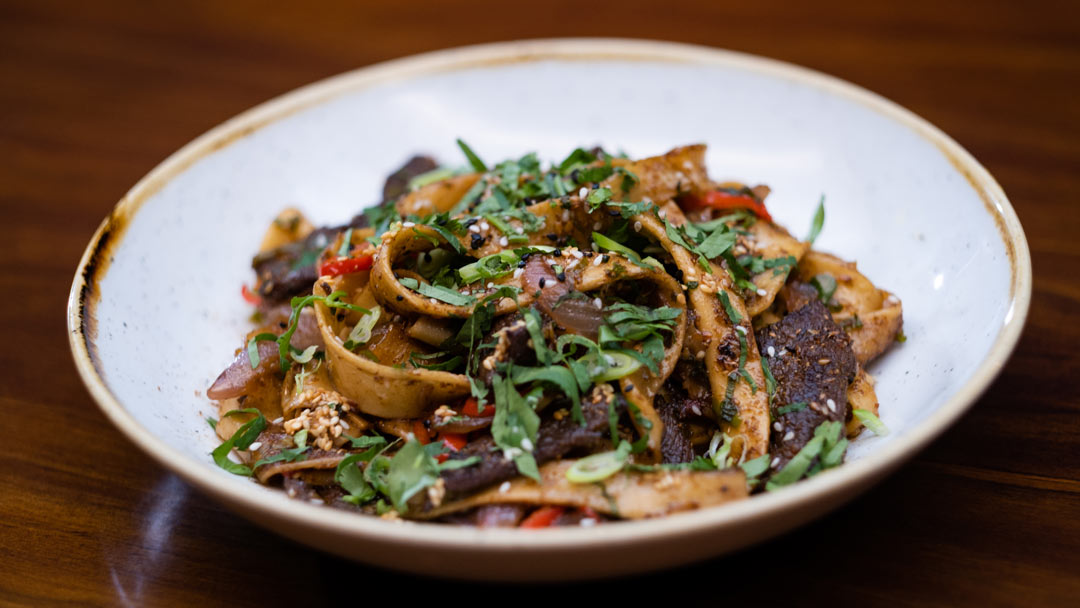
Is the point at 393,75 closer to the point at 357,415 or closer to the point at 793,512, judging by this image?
the point at 357,415

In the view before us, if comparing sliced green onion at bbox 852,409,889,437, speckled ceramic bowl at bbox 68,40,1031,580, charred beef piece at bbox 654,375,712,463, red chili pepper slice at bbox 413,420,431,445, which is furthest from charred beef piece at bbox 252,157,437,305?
sliced green onion at bbox 852,409,889,437

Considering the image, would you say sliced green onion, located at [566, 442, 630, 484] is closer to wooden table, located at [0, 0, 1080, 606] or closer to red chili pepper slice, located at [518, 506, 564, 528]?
red chili pepper slice, located at [518, 506, 564, 528]

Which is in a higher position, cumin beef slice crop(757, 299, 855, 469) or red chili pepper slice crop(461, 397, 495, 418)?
cumin beef slice crop(757, 299, 855, 469)

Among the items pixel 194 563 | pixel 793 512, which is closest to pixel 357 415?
pixel 194 563

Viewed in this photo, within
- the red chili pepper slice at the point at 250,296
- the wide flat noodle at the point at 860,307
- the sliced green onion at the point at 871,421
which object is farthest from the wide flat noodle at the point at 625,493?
the red chili pepper slice at the point at 250,296

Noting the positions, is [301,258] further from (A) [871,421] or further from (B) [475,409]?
(A) [871,421]

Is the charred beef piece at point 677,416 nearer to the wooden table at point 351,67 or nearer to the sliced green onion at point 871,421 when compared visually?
the wooden table at point 351,67

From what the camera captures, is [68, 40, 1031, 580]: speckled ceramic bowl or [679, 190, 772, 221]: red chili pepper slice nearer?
[68, 40, 1031, 580]: speckled ceramic bowl
